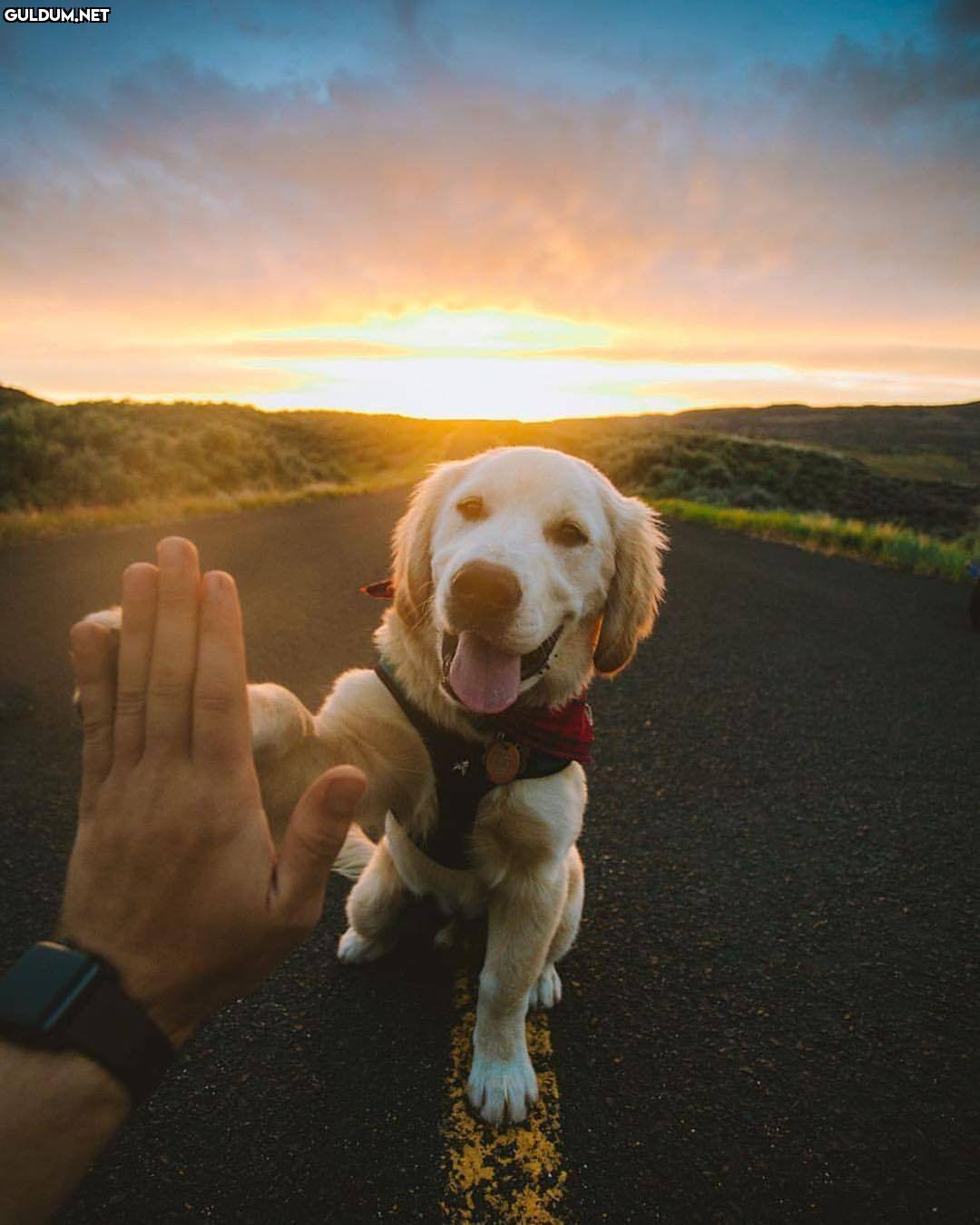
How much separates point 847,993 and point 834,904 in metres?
0.55

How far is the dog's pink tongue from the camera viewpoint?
1846 mm

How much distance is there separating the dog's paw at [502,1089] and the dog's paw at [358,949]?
Result: 59 centimetres

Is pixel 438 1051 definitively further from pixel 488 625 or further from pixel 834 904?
pixel 834 904

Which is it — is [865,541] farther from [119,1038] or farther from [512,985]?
[119,1038]

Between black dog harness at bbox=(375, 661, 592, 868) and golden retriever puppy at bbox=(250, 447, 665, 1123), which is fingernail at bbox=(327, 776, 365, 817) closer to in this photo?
golden retriever puppy at bbox=(250, 447, 665, 1123)

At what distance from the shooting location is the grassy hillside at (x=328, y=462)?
1470cm

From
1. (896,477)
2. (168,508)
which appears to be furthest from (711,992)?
(896,477)

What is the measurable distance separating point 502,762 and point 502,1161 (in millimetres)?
1049

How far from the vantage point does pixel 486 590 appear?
5.74 ft

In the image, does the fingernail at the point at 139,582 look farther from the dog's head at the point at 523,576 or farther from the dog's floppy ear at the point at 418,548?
the dog's floppy ear at the point at 418,548

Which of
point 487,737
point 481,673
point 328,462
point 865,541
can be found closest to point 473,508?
point 481,673

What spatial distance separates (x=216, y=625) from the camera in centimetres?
96

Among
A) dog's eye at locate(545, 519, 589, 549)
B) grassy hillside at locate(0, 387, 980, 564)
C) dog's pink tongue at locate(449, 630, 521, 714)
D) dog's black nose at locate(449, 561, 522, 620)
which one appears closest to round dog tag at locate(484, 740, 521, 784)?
dog's pink tongue at locate(449, 630, 521, 714)

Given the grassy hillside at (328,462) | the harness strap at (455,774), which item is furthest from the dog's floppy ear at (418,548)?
the grassy hillside at (328,462)
